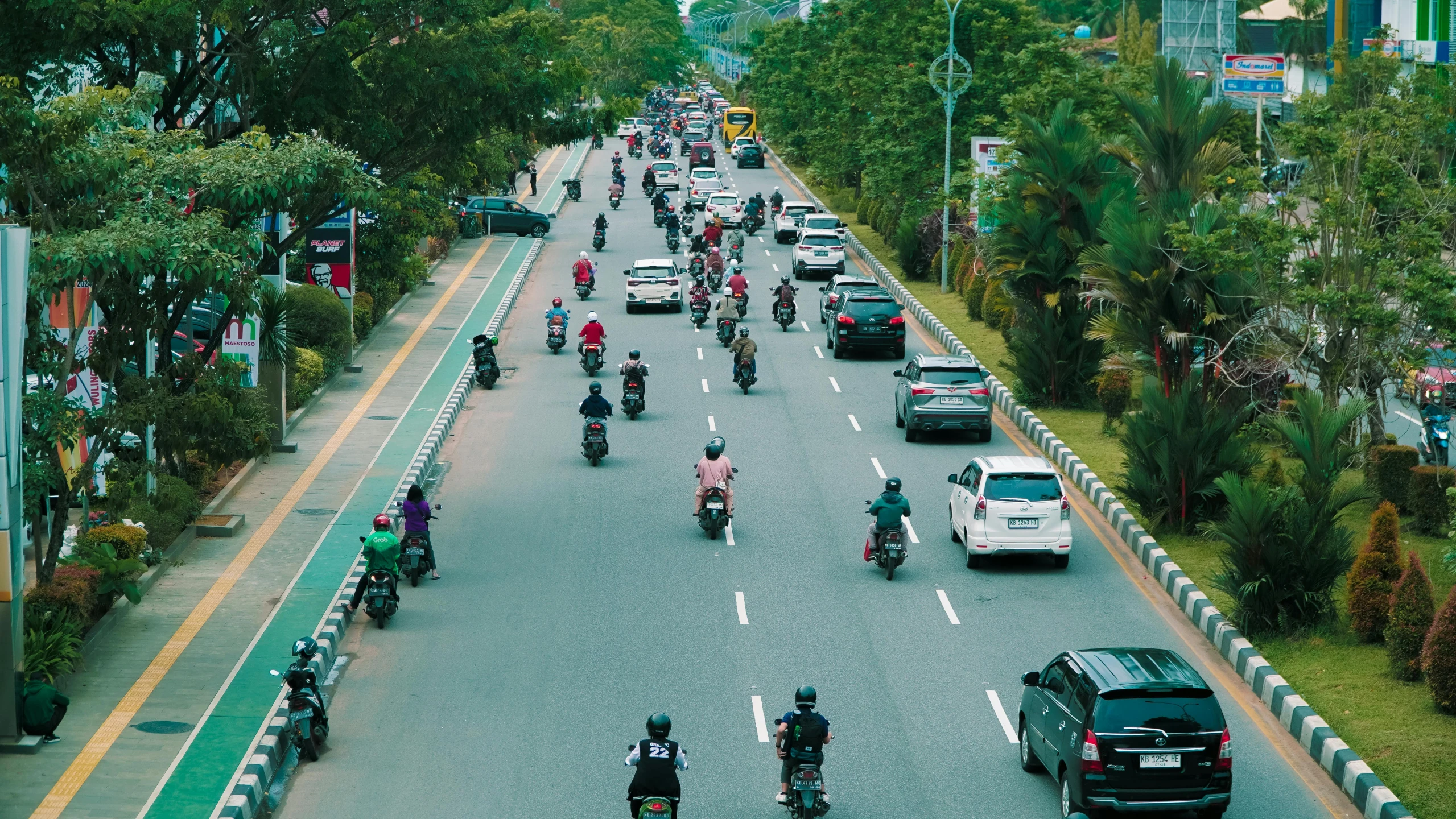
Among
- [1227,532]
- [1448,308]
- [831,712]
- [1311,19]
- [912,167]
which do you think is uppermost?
[1311,19]

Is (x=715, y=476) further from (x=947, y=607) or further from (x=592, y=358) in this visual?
(x=592, y=358)

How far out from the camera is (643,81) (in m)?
164

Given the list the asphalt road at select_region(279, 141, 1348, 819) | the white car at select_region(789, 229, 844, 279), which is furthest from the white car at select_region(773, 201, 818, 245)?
the asphalt road at select_region(279, 141, 1348, 819)

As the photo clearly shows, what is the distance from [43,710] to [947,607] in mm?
10624

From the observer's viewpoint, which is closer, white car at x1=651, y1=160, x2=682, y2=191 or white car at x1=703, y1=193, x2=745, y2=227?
white car at x1=703, y1=193, x2=745, y2=227

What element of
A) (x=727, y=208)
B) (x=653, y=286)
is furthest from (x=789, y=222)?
(x=653, y=286)

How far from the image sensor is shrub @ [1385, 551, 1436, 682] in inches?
698

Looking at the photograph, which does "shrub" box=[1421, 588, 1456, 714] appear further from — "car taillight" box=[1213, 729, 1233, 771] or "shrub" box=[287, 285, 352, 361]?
"shrub" box=[287, 285, 352, 361]

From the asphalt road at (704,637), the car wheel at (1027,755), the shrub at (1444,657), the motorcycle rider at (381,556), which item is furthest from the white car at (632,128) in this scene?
the car wheel at (1027,755)

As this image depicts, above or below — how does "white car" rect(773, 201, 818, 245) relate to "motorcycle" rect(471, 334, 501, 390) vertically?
above

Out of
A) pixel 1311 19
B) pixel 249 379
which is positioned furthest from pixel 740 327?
pixel 1311 19

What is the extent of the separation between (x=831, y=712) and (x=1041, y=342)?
60.4ft

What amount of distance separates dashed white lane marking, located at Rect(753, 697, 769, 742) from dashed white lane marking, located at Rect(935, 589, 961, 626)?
12.6ft

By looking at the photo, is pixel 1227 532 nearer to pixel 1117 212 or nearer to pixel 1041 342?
pixel 1117 212
